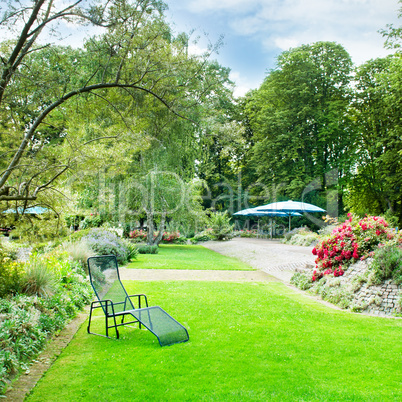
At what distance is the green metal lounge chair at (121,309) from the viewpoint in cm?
455

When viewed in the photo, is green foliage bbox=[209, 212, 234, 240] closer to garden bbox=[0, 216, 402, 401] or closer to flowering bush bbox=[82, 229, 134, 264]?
flowering bush bbox=[82, 229, 134, 264]

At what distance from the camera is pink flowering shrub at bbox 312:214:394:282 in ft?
25.6

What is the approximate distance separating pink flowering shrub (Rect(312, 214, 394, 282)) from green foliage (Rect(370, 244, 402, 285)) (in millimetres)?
581

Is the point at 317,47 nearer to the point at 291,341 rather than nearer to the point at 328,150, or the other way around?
the point at 328,150

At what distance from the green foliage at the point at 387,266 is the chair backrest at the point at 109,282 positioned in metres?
4.59

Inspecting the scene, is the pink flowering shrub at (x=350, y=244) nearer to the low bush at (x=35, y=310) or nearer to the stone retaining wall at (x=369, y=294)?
the stone retaining wall at (x=369, y=294)

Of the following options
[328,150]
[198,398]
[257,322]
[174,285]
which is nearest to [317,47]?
[328,150]

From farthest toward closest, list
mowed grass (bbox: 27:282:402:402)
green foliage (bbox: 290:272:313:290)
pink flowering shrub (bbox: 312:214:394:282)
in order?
1. green foliage (bbox: 290:272:313:290)
2. pink flowering shrub (bbox: 312:214:394:282)
3. mowed grass (bbox: 27:282:402:402)

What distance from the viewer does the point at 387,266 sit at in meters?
6.63

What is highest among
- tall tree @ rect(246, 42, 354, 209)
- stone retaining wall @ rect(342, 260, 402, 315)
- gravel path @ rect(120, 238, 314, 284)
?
tall tree @ rect(246, 42, 354, 209)

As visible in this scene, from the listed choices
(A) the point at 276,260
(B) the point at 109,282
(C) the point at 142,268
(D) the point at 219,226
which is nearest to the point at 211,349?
(B) the point at 109,282

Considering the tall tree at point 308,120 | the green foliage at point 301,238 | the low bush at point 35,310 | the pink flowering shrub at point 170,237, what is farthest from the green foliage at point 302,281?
the tall tree at point 308,120

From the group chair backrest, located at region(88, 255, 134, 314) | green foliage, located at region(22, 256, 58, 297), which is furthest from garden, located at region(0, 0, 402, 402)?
chair backrest, located at region(88, 255, 134, 314)

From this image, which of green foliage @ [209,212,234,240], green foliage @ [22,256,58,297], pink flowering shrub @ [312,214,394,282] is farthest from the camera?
green foliage @ [209,212,234,240]
